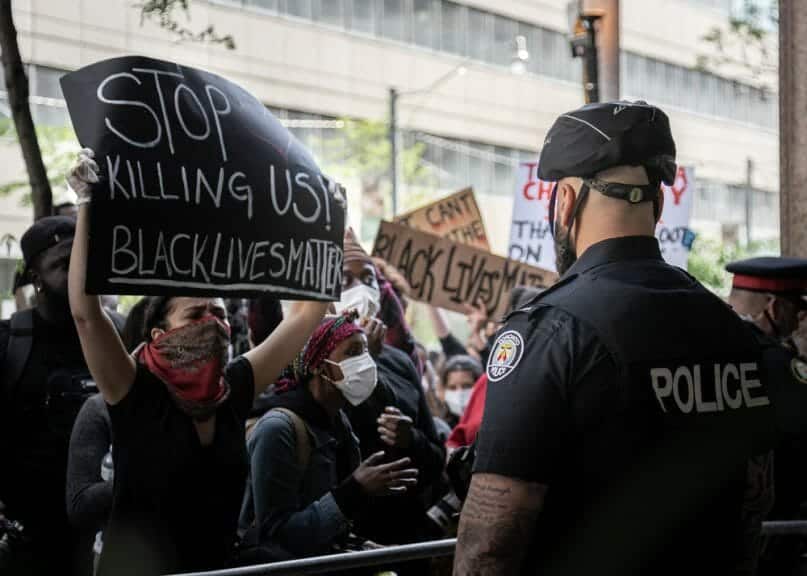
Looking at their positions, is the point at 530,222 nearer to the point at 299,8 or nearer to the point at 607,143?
the point at 607,143

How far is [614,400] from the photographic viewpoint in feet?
8.84

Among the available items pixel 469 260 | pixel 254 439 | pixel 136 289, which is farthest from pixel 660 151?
pixel 469 260

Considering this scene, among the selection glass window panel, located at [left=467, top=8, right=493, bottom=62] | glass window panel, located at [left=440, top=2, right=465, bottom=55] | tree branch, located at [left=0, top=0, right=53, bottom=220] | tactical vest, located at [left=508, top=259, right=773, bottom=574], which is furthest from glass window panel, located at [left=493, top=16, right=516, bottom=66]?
tactical vest, located at [left=508, top=259, right=773, bottom=574]

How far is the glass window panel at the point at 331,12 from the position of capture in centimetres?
3884

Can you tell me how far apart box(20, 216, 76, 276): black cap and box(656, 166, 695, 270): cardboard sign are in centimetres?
582

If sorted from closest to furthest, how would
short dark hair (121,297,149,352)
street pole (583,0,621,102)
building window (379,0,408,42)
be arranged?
short dark hair (121,297,149,352), street pole (583,0,621,102), building window (379,0,408,42)

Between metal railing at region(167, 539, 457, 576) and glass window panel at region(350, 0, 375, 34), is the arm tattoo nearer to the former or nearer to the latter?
metal railing at region(167, 539, 457, 576)

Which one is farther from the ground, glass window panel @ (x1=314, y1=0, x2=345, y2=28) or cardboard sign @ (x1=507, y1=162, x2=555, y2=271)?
glass window panel @ (x1=314, y1=0, x2=345, y2=28)

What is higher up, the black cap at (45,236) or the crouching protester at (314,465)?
the black cap at (45,236)

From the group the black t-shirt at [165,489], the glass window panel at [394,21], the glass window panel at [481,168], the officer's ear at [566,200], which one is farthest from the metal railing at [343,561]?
the glass window panel at [481,168]

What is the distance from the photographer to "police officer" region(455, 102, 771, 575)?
8.74ft

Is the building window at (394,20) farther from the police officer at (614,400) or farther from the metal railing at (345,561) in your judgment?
the police officer at (614,400)

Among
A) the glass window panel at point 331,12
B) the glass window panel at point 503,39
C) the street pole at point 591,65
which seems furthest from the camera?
the glass window panel at point 503,39

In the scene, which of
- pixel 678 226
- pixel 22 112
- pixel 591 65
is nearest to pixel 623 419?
pixel 22 112
